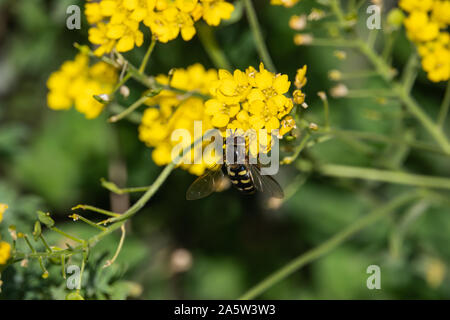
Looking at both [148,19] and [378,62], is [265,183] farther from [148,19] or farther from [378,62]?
[378,62]

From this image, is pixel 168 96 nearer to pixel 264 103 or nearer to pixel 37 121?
pixel 264 103

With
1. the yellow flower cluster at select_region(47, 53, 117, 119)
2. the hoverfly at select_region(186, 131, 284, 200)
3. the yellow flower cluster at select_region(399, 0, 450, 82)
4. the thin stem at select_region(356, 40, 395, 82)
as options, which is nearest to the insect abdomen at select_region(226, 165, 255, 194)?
the hoverfly at select_region(186, 131, 284, 200)

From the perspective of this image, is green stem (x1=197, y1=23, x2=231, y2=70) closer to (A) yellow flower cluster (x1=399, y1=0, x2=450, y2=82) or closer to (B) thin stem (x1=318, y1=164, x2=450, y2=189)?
(B) thin stem (x1=318, y1=164, x2=450, y2=189)

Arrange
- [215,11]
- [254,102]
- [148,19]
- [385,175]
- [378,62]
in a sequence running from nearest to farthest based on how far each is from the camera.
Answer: [254,102], [148,19], [215,11], [378,62], [385,175]

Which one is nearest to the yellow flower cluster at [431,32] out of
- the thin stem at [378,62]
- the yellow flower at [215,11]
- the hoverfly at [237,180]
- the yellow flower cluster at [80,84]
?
the thin stem at [378,62]

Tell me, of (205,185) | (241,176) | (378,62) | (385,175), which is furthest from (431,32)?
(205,185)
